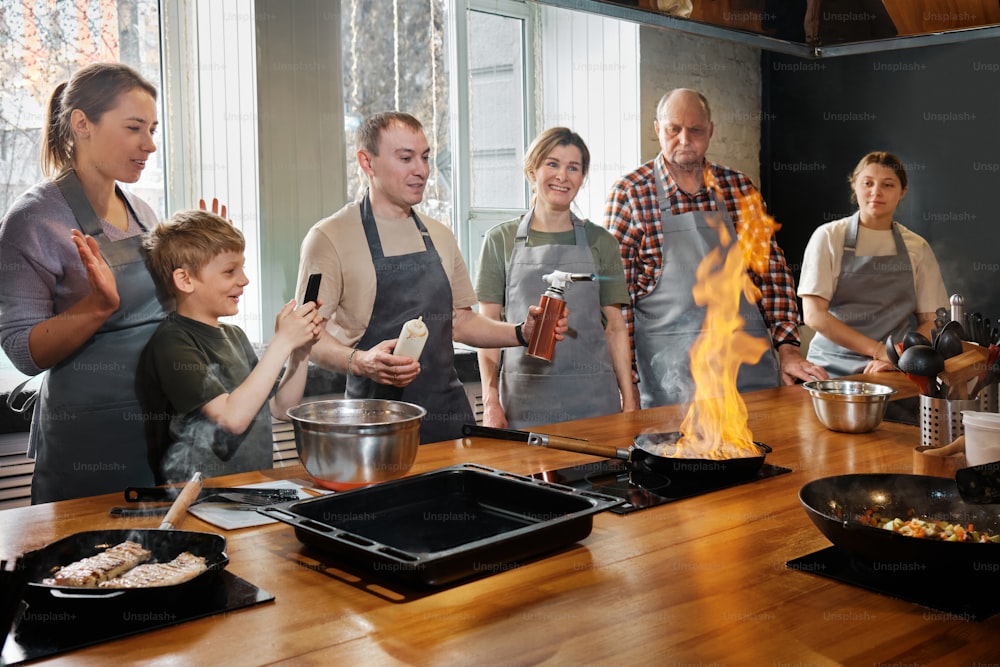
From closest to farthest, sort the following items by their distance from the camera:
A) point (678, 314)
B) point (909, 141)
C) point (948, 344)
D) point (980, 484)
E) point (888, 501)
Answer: point (980, 484)
point (888, 501)
point (948, 344)
point (678, 314)
point (909, 141)

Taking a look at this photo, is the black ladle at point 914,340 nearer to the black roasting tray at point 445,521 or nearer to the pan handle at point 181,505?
the black roasting tray at point 445,521

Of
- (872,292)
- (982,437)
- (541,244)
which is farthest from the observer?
(872,292)

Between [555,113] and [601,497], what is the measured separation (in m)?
4.07

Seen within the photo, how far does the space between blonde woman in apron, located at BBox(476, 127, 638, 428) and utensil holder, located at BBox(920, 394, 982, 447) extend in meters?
1.53

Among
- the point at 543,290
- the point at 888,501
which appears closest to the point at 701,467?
the point at 888,501

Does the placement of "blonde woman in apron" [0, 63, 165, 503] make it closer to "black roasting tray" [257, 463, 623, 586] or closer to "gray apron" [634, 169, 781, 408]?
"black roasting tray" [257, 463, 623, 586]

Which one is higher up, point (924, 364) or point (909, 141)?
point (909, 141)

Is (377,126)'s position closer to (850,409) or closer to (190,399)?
(190,399)

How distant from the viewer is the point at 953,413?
7.04 ft

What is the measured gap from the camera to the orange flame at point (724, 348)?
6.74 ft

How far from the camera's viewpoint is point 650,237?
12.8 feet

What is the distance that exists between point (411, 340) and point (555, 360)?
4.09 feet

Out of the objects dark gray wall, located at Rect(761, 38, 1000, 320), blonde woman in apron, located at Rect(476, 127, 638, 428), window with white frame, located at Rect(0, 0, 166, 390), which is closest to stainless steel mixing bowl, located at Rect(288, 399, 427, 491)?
blonde woman in apron, located at Rect(476, 127, 638, 428)

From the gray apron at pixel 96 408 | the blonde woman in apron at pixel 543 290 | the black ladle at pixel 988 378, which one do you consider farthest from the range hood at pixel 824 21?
the gray apron at pixel 96 408
